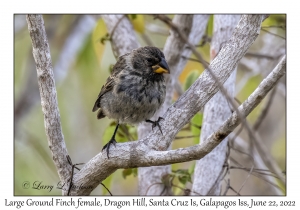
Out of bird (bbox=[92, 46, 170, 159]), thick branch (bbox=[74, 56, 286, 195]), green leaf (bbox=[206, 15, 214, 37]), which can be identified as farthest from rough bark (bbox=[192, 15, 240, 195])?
thick branch (bbox=[74, 56, 286, 195])

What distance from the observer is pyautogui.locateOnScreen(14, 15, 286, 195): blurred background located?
5.40m

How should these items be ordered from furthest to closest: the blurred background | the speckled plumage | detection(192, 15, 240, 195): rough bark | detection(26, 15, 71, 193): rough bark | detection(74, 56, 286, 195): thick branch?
1. the blurred background
2. detection(192, 15, 240, 195): rough bark
3. the speckled plumage
4. detection(26, 15, 71, 193): rough bark
5. detection(74, 56, 286, 195): thick branch

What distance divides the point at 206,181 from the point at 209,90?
1496 millimetres

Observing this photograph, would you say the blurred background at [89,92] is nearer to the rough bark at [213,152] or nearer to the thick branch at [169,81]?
the thick branch at [169,81]

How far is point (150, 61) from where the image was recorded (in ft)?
13.1

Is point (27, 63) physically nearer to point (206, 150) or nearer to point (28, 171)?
point (28, 171)

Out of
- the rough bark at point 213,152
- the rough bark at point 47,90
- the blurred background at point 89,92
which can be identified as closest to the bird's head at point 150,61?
the rough bark at point 213,152

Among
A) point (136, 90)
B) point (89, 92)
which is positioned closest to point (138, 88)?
point (136, 90)

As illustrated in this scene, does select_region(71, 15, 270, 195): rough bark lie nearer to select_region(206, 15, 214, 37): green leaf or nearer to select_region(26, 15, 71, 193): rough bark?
select_region(26, 15, 71, 193): rough bark

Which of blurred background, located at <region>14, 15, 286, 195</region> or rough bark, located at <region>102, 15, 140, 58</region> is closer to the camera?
rough bark, located at <region>102, 15, 140, 58</region>

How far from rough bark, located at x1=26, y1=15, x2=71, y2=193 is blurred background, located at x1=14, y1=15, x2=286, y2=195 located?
1329mm

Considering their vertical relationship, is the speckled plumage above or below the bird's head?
below

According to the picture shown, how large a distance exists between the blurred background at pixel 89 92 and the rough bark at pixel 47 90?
133cm
